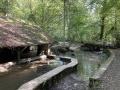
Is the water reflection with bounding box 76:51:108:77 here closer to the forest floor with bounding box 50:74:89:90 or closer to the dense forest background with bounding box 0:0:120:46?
the forest floor with bounding box 50:74:89:90

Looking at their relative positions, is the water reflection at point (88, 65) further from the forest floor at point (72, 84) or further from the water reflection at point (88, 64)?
the forest floor at point (72, 84)

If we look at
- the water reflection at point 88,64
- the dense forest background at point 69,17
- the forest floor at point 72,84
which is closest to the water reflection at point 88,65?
the water reflection at point 88,64

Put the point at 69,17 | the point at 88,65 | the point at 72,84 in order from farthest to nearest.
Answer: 1. the point at 69,17
2. the point at 88,65
3. the point at 72,84

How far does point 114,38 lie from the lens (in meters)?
16.4

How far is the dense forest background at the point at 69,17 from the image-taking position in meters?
15.2

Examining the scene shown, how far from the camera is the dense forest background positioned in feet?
49.9

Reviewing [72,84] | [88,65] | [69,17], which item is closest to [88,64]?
[88,65]

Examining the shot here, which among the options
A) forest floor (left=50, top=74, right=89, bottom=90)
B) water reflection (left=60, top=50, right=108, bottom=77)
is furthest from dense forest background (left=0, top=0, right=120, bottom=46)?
forest floor (left=50, top=74, right=89, bottom=90)

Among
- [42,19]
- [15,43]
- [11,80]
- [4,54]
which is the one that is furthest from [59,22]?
[11,80]

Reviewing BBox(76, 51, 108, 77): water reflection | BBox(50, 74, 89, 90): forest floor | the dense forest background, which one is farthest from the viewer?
the dense forest background

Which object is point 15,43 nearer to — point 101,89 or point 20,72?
point 20,72

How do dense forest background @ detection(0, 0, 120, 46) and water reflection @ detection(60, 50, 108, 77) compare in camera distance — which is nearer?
water reflection @ detection(60, 50, 108, 77)

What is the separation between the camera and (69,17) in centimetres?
1614

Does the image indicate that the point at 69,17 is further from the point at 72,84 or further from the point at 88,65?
the point at 72,84
